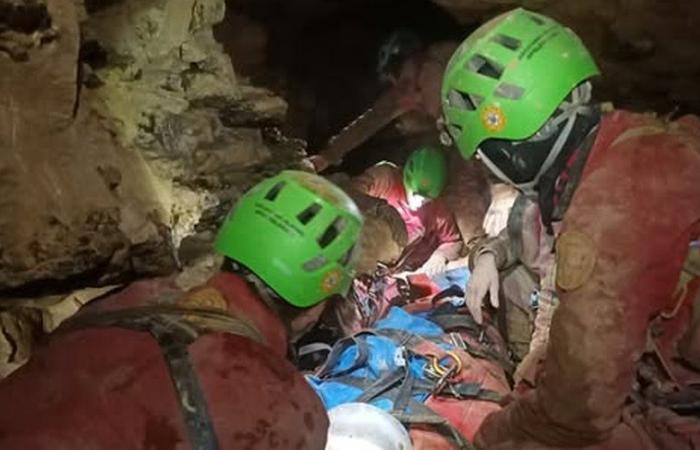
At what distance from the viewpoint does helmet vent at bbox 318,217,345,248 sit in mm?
4043

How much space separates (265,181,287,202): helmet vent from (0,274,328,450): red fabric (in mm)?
1417

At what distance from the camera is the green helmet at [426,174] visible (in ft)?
32.5

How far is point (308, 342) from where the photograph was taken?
521 centimetres

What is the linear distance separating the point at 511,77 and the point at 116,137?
2.62 m

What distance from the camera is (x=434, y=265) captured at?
8562 mm

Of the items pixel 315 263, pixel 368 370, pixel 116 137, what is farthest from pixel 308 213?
pixel 116 137

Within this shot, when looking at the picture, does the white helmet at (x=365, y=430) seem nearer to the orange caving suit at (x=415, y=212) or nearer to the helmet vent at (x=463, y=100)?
the helmet vent at (x=463, y=100)

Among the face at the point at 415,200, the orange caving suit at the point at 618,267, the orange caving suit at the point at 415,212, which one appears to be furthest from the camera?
the face at the point at 415,200

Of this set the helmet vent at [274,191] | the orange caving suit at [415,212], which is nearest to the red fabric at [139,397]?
the helmet vent at [274,191]

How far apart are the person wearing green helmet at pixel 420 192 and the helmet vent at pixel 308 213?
5.32m

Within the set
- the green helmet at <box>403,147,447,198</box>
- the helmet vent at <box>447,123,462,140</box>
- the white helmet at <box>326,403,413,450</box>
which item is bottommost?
the green helmet at <box>403,147,447,198</box>

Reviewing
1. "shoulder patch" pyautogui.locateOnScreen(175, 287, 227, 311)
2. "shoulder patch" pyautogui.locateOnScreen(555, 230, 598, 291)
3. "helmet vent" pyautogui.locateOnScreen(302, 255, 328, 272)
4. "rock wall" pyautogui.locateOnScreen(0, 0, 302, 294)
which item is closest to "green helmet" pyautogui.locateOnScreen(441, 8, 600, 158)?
"shoulder patch" pyautogui.locateOnScreen(555, 230, 598, 291)

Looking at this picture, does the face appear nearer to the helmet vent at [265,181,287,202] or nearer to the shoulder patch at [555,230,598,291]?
the helmet vent at [265,181,287,202]

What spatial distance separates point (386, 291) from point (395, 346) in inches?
63.5
